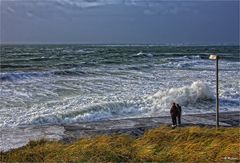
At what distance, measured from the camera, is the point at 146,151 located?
8.50 metres

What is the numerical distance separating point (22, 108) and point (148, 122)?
19.3 feet

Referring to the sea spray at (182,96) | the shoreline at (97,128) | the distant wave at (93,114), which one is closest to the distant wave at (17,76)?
the sea spray at (182,96)

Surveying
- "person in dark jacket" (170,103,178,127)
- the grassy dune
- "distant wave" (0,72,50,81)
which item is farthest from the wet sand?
"distant wave" (0,72,50,81)

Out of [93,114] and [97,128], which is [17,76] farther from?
[97,128]

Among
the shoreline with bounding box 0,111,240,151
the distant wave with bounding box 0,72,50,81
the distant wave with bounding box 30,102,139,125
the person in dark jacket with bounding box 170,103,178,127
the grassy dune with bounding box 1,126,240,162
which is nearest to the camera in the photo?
the grassy dune with bounding box 1,126,240,162

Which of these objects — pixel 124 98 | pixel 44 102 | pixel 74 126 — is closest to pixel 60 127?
pixel 74 126

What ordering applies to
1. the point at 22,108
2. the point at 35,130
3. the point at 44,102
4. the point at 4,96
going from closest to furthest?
the point at 35,130
the point at 22,108
the point at 44,102
the point at 4,96

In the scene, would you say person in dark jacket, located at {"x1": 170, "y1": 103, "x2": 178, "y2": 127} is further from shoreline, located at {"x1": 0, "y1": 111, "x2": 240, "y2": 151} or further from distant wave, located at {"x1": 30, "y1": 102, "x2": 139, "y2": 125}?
distant wave, located at {"x1": 30, "y1": 102, "x2": 139, "y2": 125}

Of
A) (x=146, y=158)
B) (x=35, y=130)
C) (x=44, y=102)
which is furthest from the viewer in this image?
(x=44, y=102)

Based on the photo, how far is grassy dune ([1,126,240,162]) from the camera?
810 cm

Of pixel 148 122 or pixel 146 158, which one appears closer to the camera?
pixel 146 158

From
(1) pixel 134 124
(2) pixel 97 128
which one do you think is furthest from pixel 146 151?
(1) pixel 134 124

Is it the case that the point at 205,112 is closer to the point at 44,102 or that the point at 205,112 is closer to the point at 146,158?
the point at 44,102

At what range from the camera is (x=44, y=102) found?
63.2 ft
